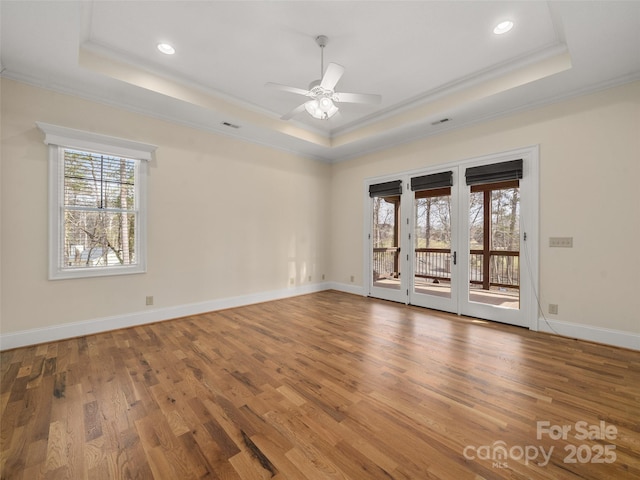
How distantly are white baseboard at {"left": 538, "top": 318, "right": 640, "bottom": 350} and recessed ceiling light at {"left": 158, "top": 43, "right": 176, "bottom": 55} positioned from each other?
5.60 meters

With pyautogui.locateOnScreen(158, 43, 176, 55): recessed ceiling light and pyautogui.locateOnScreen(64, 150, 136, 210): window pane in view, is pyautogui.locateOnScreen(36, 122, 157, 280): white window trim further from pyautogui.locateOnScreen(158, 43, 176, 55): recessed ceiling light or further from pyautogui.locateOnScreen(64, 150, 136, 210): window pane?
pyautogui.locateOnScreen(158, 43, 176, 55): recessed ceiling light

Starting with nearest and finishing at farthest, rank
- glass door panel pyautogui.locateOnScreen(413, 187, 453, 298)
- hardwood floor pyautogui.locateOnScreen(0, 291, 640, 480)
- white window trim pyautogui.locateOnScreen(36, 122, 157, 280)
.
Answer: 1. hardwood floor pyautogui.locateOnScreen(0, 291, 640, 480)
2. white window trim pyautogui.locateOnScreen(36, 122, 157, 280)
3. glass door panel pyautogui.locateOnScreen(413, 187, 453, 298)

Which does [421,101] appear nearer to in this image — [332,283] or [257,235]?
[257,235]

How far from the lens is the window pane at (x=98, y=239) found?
3350 millimetres

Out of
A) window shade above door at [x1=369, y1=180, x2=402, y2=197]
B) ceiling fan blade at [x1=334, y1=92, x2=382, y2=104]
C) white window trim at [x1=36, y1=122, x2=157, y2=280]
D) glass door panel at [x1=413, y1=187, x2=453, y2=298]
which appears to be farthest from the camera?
window shade above door at [x1=369, y1=180, x2=402, y2=197]

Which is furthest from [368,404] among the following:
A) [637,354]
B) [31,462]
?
[637,354]

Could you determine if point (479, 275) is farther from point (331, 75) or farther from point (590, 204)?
point (331, 75)

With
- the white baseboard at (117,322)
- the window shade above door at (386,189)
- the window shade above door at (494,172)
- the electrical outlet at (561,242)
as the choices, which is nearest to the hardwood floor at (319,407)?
the white baseboard at (117,322)

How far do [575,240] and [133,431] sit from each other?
15.7ft

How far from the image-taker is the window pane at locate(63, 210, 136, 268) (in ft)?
11.0

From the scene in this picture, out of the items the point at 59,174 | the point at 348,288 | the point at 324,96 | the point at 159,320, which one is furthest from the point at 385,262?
the point at 59,174

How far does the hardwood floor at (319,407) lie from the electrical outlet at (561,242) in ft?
3.80

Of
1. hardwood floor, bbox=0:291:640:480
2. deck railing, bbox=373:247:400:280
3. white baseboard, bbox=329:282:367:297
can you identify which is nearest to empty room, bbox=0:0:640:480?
hardwood floor, bbox=0:291:640:480

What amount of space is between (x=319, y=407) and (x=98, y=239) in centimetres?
351
